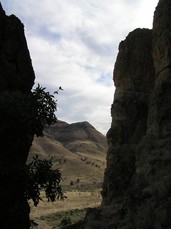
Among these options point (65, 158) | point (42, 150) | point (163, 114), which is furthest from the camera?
point (42, 150)

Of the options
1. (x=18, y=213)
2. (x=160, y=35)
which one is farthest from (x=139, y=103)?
(x=18, y=213)

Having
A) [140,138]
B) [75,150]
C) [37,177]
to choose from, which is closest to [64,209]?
[140,138]

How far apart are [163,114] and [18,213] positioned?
29.1 ft

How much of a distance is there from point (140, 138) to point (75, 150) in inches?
4482

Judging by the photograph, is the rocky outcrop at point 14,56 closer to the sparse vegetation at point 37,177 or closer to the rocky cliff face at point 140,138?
the sparse vegetation at point 37,177

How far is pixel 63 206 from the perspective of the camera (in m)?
57.2

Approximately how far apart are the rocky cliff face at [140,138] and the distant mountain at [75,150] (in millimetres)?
45315

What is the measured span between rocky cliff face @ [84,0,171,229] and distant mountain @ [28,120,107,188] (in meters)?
45.3

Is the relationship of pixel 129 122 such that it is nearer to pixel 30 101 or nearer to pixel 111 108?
pixel 111 108

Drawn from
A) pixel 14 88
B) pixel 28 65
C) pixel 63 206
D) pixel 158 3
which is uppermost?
pixel 158 3

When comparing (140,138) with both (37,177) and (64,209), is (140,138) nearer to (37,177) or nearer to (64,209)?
(37,177)

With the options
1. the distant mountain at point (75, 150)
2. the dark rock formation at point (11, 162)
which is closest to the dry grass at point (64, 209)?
the distant mountain at point (75, 150)

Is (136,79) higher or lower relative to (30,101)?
higher

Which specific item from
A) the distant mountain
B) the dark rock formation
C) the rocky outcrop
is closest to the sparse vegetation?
the dark rock formation
